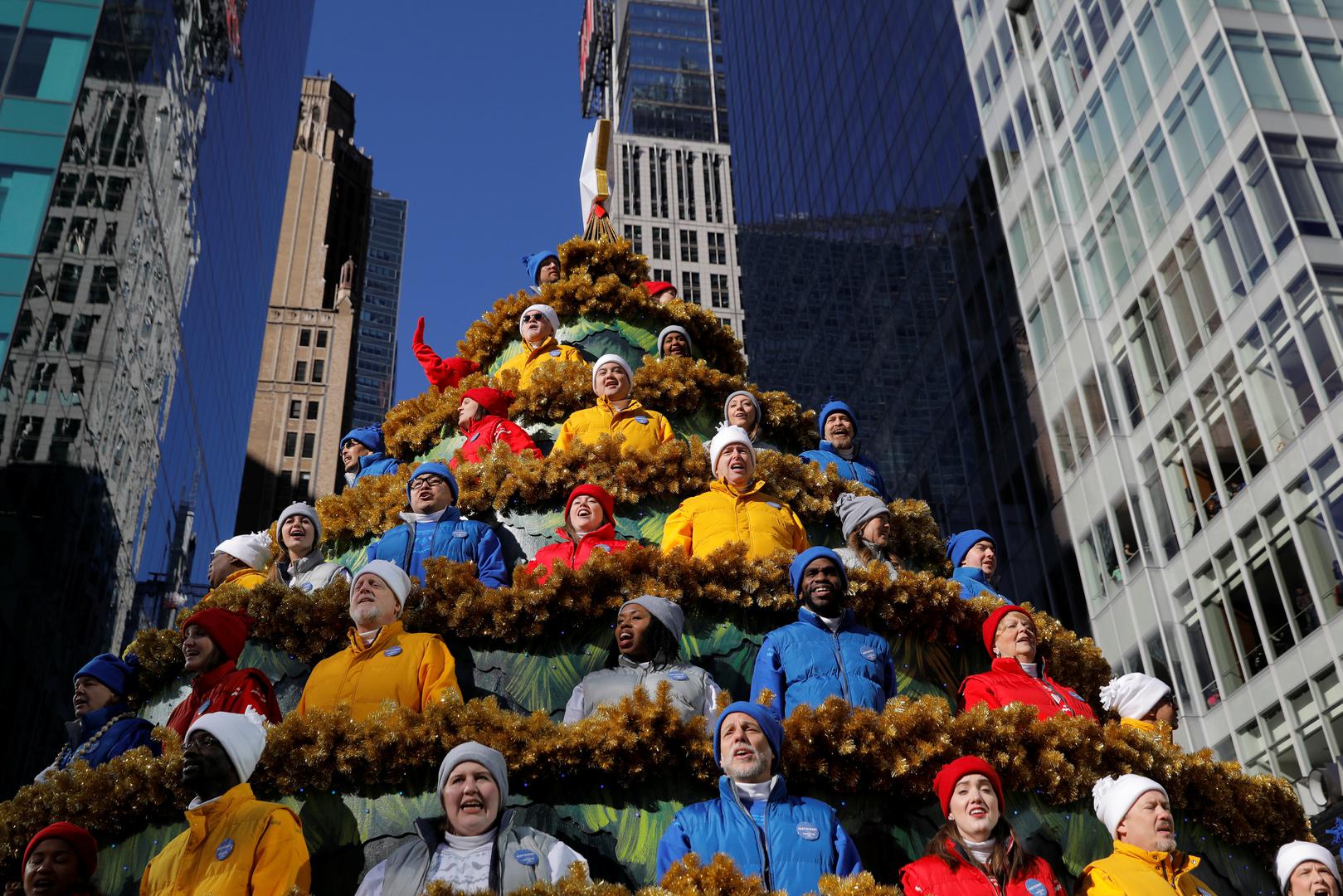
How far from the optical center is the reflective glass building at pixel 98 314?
78.7ft

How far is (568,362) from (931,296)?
33478 mm

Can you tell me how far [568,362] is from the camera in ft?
49.7

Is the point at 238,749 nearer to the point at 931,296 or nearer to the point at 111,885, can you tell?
the point at 111,885

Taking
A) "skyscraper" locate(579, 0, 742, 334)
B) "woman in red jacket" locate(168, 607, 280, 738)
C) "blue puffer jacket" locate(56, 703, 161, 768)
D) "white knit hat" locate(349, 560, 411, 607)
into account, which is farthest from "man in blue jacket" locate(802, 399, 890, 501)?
"skyscraper" locate(579, 0, 742, 334)

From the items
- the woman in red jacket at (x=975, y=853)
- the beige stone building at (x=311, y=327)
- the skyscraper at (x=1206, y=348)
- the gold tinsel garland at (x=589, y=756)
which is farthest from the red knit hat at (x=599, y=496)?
the beige stone building at (x=311, y=327)

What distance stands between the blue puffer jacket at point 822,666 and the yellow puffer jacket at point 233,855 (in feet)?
10.3

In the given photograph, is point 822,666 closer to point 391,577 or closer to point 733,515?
point 733,515

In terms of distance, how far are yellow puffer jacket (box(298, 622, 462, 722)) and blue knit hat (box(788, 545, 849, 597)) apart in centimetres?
243

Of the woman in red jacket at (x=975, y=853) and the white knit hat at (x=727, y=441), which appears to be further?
the white knit hat at (x=727, y=441)

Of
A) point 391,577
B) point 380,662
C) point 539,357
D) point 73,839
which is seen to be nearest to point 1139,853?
point 380,662

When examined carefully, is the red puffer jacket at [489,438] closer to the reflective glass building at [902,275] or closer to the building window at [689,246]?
the reflective glass building at [902,275]

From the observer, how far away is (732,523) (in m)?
11.1

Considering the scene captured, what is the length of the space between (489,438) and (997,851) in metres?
8.10

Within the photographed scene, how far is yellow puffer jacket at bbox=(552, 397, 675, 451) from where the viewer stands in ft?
43.6
